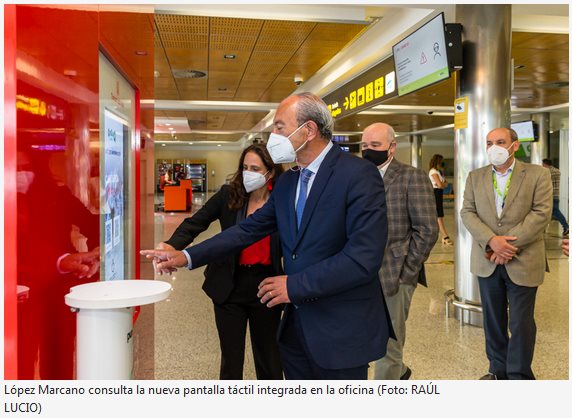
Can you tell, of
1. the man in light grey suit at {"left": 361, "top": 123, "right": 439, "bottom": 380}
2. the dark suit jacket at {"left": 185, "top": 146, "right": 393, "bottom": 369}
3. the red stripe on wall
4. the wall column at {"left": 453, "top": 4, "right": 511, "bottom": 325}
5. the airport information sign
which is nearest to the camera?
the red stripe on wall

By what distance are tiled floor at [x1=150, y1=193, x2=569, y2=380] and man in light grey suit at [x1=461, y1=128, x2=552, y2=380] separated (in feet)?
1.31

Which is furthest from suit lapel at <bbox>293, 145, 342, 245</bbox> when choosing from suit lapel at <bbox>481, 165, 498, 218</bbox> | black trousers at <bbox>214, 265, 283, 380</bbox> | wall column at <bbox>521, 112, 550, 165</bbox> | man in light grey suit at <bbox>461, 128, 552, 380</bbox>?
wall column at <bbox>521, 112, 550, 165</bbox>

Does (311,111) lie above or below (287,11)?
below

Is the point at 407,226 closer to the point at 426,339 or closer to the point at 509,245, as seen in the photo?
the point at 509,245

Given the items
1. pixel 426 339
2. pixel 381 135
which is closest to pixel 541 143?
pixel 426 339

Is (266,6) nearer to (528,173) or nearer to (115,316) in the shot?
(528,173)

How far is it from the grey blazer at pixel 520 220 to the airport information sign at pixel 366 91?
2344 millimetres

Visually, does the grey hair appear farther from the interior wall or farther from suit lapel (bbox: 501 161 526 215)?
the interior wall

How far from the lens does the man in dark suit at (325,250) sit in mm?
1702

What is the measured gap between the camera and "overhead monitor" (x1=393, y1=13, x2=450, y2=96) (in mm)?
4320

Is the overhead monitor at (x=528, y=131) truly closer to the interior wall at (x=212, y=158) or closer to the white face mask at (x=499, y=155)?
the white face mask at (x=499, y=155)

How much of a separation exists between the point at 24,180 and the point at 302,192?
0.96 metres

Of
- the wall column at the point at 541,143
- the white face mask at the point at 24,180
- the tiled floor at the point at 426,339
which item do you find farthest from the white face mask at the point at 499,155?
the wall column at the point at 541,143

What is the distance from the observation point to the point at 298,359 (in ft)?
6.59
